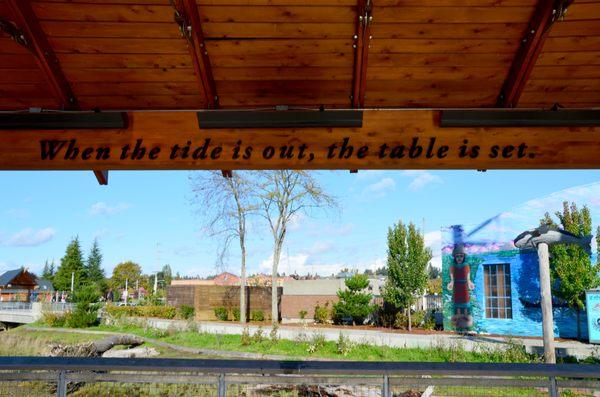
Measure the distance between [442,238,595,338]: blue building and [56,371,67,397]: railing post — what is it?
74.5ft

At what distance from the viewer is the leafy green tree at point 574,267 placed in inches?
834

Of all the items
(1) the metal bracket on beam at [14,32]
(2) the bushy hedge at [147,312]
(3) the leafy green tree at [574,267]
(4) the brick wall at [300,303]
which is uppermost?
(1) the metal bracket on beam at [14,32]

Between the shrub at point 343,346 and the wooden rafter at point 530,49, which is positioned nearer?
the wooden rafter at point 530,49

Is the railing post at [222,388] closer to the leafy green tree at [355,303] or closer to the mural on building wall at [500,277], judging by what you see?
the mural on building wall at [500,277]

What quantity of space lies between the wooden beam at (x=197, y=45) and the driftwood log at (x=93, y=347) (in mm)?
10019

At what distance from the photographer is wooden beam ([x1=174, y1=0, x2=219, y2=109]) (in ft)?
13.9

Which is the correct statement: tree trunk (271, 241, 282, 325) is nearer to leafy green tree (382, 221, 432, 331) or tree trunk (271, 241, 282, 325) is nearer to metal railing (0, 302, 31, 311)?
leafy green tree (382, 221, 432, 331)

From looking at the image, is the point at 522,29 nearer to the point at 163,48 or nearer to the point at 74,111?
the point at 163,48

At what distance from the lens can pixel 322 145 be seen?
5289 millimetres

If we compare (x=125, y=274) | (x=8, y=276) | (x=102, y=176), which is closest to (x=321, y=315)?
(x=102, y=176)

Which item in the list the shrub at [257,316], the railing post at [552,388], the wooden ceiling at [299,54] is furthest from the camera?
the shrub at [257,316]

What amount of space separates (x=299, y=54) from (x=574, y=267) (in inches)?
797

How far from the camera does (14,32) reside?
4363mm

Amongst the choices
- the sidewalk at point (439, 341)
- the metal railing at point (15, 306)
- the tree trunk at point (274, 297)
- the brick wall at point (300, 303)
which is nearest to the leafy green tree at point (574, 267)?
the sidewalk at point (439, 341)
